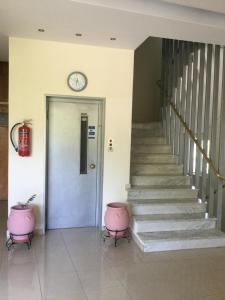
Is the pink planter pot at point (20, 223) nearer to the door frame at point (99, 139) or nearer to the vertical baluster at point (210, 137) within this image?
the door frame at point (99, 139)

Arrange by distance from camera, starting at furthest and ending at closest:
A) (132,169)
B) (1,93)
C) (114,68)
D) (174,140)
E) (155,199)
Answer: (1,93) → (174,140) → (132,169) → (155,199) → (114,68)

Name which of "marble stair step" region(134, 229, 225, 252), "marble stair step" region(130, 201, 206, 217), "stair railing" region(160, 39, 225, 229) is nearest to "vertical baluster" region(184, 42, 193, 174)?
"stair railing" region(160, 39, 225, 229)

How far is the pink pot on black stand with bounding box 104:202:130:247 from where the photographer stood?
4.15 metres

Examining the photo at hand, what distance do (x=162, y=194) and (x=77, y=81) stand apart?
7.52 ft

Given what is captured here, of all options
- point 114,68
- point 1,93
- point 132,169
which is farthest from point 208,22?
point 1,93

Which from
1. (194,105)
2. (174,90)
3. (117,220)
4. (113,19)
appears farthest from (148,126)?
(113,19)

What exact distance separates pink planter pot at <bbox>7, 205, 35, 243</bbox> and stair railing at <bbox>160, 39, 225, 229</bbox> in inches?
111

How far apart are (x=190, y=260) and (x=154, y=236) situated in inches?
23.8

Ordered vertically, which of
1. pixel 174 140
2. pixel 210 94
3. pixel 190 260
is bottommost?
pixel 190 260

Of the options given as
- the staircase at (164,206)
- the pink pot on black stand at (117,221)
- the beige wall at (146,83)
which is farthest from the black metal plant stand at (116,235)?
the beige wall at (146,83)

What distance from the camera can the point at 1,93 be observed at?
20.8 feet

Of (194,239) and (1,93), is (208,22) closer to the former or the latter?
(194,239)

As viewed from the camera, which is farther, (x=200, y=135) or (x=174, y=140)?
(x=174, y=140)

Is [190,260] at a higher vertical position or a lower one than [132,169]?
lower
